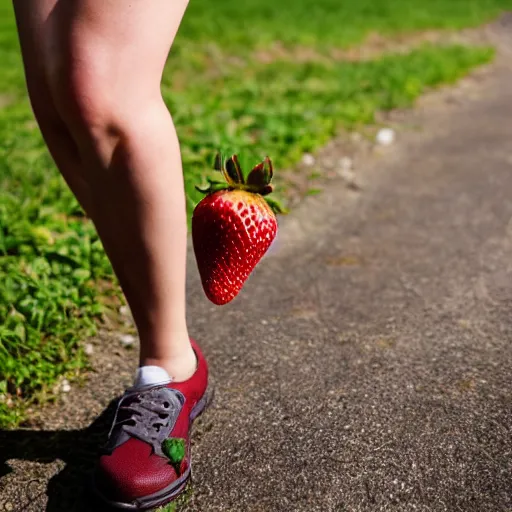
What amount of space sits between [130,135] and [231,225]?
268 mm

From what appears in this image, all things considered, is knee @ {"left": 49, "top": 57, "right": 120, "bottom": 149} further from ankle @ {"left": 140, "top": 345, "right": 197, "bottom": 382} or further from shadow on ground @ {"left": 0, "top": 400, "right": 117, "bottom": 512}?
shadow on ground @ {"left": 0, "top": 400, "right": 117, "bottom": 512}

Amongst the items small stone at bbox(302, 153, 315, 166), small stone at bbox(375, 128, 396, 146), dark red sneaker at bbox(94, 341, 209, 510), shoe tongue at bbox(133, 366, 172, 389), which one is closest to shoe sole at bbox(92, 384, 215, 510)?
dark red sneaker at bbox(94, 341, 209, 510)

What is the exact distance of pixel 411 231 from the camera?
9.56 ft

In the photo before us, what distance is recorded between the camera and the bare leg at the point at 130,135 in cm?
128

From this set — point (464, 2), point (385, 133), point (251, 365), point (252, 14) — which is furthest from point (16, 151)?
point (464, 2)

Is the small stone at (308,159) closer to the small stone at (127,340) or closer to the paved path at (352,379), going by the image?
the paved path at (352,379)

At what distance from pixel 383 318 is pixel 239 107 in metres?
2.56

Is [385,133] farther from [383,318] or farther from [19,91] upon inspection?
[19,91]

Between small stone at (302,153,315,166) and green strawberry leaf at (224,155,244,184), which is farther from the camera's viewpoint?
small stone at (302,153,315,166)

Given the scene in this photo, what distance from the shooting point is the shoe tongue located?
1.57m

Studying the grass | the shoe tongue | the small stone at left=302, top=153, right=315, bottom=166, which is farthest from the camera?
the small stone at left=302, top=153, right=315, bottom=166

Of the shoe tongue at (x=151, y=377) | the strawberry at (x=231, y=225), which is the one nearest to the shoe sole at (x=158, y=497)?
the shoe tongue at (x=151, y=377)

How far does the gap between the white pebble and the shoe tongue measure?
45 centimetres

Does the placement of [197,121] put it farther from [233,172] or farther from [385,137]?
[233,172]
